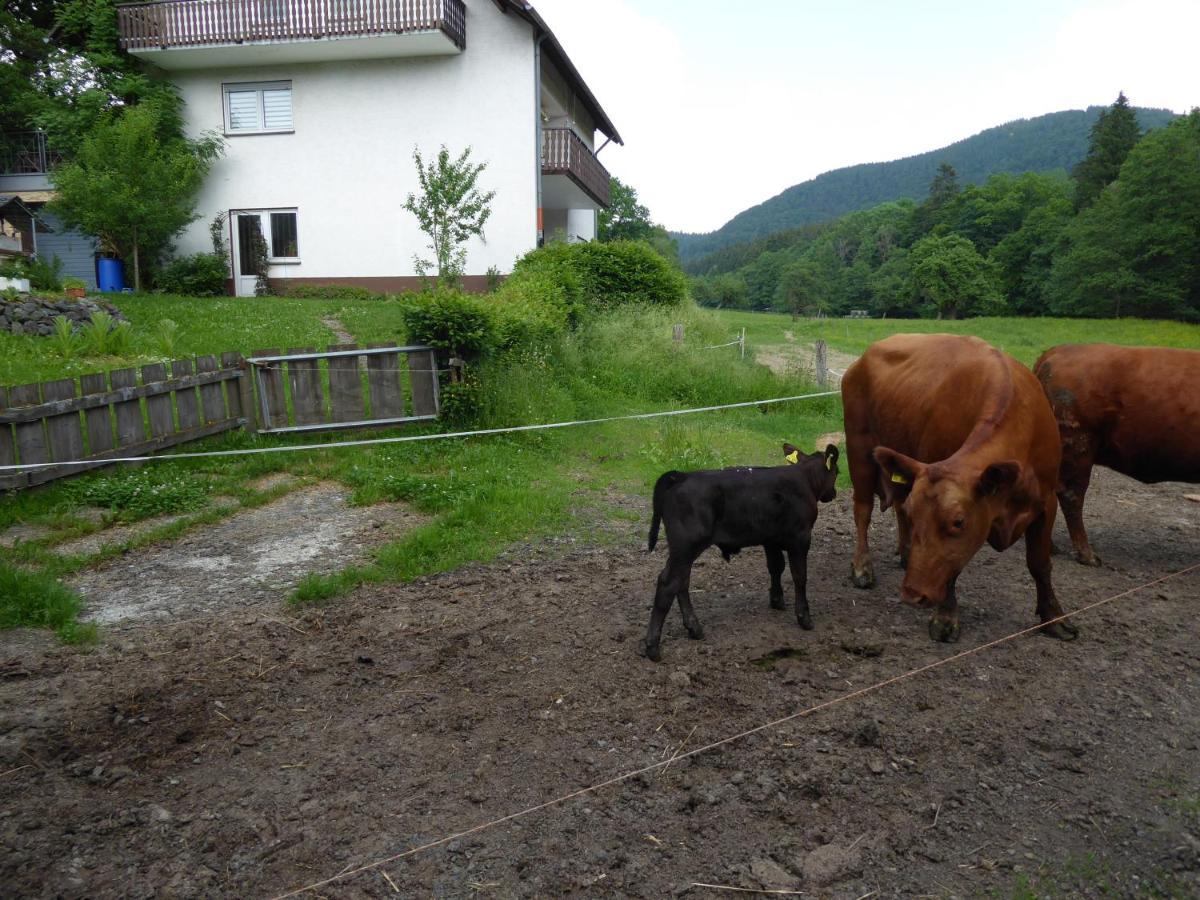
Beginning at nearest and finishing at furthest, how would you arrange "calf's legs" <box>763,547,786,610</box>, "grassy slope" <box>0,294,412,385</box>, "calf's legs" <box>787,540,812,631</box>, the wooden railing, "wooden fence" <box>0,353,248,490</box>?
"calf's legs" <box>787,540,812,631</box>, "calf's legs" <box>763,547,786,610</box>, "wooden fence" <box>0,353,248,490</box>, "grassy slope" <box>0,294,412,385</box>, the wooden railing

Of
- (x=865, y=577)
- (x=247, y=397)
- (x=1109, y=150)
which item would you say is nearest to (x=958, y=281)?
(x=1109, y=150)

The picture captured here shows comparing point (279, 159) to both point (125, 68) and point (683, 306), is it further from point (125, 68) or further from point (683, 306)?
point (683, 306)

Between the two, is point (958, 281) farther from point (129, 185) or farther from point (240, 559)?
point (240, 559)

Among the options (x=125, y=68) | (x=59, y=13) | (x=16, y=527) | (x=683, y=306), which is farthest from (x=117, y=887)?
(x=59, y=13)

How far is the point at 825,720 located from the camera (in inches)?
160

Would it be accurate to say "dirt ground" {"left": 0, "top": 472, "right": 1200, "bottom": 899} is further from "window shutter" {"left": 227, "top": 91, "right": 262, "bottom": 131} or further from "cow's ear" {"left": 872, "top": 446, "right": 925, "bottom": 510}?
"window shutter" {"left": 227, "top": 91, "right": 262, "bottom": 131}

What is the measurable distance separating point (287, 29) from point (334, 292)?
7066 millimetres

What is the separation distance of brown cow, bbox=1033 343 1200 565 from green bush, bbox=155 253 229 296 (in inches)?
877

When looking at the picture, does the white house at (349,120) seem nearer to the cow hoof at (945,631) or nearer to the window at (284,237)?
the window at (284,237)

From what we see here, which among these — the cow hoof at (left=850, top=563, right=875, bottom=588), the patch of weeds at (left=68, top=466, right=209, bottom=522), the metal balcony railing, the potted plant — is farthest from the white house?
the cow hoof at (left=850, top=563, right=875, bottom=588)

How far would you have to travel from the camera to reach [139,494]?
7.49m

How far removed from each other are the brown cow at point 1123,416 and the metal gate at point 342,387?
266 inches

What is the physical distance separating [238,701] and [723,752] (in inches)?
100

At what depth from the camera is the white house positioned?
875 inches
